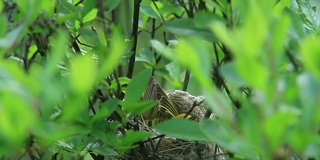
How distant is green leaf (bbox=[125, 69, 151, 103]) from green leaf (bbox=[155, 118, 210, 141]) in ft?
0.31

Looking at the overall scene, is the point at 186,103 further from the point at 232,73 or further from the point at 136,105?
the point at 232,73

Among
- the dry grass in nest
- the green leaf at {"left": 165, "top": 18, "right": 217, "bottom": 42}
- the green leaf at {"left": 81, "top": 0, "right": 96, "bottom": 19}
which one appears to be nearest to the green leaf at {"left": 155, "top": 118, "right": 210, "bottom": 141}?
the green leaf at {"left": 165, "top": 18, "right": 217, "bottom": 42}

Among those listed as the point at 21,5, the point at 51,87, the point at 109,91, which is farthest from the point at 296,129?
the point at 109,91

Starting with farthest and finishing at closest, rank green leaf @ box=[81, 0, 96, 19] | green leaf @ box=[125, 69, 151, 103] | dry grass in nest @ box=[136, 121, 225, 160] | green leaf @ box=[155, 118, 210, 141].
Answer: dry grass in nest @ box=[136, 121, 225, 160] < green leaf @ box=[81, 0, 96, 19] < green leaf @ box=[125, 69, 151, 103] < green leaf @ box=[155, 118, 210, 141]

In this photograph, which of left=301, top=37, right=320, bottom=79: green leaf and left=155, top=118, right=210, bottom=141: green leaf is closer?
left=301, top=37, right=320, bottom=79: green leaf

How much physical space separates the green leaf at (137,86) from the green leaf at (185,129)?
0.09 metres

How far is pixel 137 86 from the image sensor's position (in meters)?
0.51

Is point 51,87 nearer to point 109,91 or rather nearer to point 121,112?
point 121,112

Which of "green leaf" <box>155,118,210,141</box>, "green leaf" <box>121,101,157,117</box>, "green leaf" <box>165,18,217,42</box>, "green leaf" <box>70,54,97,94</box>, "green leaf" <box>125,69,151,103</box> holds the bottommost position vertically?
"green leaf" <box>121,101,157,117</box>

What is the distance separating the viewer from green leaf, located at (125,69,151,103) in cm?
51

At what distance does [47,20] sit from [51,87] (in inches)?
8.9

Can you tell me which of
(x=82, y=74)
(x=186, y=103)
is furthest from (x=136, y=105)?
(x=186, y=103)

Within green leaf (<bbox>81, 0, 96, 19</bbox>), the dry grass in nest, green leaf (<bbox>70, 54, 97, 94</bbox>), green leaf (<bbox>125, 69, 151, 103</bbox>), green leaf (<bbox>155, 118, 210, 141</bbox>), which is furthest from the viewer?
the dry grass in nest

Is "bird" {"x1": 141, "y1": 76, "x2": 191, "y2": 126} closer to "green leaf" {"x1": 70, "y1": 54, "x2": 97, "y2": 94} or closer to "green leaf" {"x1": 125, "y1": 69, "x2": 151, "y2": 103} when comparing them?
"green leaf" {"x1": 125, "y1": 69, "x2": 151, "y2": 103}
